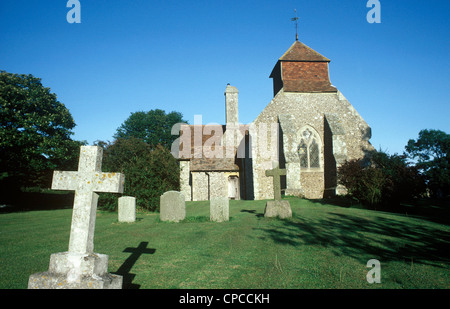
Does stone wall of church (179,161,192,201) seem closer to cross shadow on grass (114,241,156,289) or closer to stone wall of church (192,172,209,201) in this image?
stone wall of church (192,172,209,201)

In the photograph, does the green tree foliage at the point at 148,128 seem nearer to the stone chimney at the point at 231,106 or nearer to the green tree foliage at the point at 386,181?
the stone chimney at the point at 231,106

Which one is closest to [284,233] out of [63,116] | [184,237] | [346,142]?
[184,237]

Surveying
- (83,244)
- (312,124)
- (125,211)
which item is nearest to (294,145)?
(312,124)

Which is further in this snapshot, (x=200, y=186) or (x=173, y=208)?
(x=200, y=186)

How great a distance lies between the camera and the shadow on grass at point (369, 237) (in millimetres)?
5641

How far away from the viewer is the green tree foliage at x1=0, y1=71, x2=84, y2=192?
17.2m

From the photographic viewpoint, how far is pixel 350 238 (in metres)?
7.00

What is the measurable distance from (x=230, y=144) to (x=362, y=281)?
2064cm

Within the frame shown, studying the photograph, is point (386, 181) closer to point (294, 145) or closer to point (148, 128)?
point (294, 145)

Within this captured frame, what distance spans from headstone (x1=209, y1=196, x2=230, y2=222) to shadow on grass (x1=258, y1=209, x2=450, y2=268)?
2.25 m

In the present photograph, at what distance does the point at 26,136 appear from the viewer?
17453 mm

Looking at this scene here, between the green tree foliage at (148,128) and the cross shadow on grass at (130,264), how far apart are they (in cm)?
3791

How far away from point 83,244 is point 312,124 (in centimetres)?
1991
